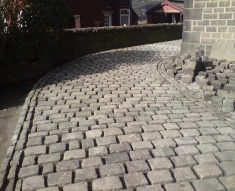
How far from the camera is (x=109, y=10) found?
23703 mm

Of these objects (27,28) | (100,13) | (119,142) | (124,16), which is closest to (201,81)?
(119,142)

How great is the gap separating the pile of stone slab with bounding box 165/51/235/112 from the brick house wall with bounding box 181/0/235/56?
2.06 ft

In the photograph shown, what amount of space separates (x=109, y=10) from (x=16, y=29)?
58.5 ft

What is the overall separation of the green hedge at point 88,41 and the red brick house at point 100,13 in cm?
736

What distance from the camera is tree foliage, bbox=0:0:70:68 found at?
22.7 feet

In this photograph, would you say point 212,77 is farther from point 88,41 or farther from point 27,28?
point 88,41

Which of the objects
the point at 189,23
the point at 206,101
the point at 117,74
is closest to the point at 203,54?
the point at 189,23

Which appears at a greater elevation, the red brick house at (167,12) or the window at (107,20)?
the red brick house at (167,12)

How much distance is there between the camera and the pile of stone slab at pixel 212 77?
4.95 meters

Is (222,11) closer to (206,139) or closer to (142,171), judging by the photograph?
(206,139)

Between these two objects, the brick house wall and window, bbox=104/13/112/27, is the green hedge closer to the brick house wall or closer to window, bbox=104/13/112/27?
the brick house wall

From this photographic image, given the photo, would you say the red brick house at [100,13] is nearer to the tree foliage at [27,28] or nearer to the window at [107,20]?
the window at [107,20]

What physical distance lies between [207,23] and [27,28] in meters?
6.00

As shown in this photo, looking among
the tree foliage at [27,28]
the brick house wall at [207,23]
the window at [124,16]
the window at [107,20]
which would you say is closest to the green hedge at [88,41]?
the tree foliage at [27,28]
